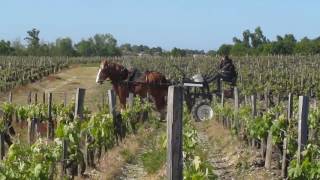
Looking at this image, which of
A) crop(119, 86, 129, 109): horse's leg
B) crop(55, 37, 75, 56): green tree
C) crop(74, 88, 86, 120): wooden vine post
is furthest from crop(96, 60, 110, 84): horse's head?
crop(55, 37, 75, 56): green tree

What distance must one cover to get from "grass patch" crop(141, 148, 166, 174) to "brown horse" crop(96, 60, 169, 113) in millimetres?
6882

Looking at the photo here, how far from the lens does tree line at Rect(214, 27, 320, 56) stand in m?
61.5

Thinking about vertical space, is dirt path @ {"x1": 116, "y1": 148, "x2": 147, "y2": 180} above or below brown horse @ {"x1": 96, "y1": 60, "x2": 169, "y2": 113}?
below

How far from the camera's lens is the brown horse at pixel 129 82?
20.0m

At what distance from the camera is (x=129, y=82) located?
19.9 meters

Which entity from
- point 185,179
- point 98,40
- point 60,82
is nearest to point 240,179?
point 185,179

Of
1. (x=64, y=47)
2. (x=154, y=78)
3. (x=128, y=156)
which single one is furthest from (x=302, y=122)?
(x=64, y=47)

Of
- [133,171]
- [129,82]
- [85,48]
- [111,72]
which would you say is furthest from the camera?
[85,48]

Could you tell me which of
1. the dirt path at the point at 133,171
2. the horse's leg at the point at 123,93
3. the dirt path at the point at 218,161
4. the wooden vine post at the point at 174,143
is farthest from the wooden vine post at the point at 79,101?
the horse's leg at the point at 123,93

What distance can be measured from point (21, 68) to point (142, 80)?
123 ft

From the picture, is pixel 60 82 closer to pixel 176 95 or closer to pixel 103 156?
pixel 103 156

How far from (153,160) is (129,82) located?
815cm

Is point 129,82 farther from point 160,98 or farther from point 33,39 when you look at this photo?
point 33,39

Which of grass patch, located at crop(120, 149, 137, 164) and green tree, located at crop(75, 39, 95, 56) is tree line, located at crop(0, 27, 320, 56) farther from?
grass patch, located at crop(120, 149, 137, 164)
